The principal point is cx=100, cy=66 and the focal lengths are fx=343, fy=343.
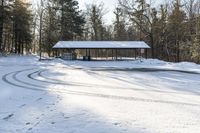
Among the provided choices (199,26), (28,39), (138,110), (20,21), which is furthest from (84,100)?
(28,39)

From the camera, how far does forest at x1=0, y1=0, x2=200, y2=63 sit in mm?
59875

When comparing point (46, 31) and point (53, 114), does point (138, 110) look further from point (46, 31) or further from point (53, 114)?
point (46, 31)

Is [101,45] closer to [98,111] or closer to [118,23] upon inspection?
[118,23]

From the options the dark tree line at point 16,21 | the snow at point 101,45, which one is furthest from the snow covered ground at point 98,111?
the dark tree line at point 16,21

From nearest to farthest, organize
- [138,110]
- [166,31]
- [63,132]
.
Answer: [63,132], [138,110], [166,31]

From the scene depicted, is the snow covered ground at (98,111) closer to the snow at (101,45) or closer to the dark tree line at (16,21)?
the snow at (101,45)

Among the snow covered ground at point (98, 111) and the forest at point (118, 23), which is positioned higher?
the forest at point (118, 23)

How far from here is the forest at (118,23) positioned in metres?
59.9

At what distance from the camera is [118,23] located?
76.2 meters

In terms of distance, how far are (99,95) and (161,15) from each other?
54.0 metres

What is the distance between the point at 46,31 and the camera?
6731 cm

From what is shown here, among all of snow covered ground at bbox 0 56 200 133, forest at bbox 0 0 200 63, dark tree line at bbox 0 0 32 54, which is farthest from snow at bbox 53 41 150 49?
snow covered ground at bbox 0 56 200 133

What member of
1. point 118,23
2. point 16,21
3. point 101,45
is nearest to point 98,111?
point 101,45

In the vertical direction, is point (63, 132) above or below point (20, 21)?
below
